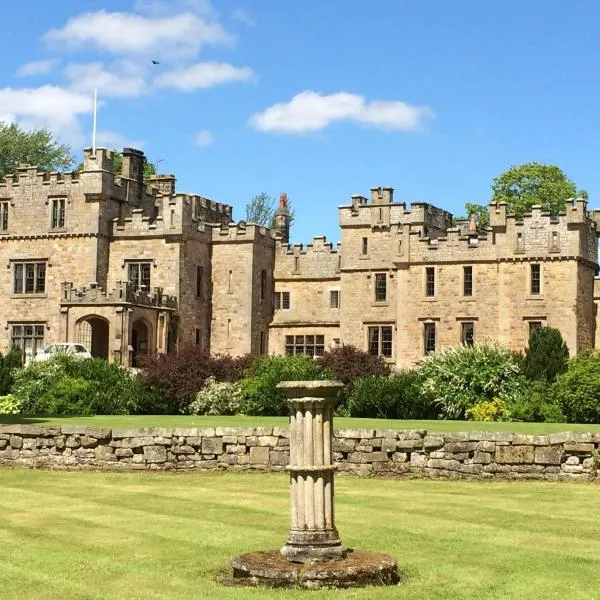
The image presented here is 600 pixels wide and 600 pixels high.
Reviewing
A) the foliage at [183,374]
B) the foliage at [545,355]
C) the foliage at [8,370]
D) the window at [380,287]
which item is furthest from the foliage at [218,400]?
the window at [380,287]

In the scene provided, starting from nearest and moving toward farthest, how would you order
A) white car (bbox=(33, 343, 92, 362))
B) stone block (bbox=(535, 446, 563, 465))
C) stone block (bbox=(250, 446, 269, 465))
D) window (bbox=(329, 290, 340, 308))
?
1. stone block (bbox=(535, 446, 563, 465))
2. stone block (bbox=(250, 446, 269, 465))
3. white car (bbox=(33, 343, 92, 362))
4. window (bbox=(329, 290, 340, 308))

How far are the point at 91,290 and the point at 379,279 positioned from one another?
42.1 ft

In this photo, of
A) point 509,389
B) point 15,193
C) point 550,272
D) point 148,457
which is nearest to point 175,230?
point 15,193

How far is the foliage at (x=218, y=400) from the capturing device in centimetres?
3887

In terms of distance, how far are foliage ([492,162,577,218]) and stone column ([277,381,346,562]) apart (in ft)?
180

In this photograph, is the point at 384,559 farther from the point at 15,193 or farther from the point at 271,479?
the point at 15,193

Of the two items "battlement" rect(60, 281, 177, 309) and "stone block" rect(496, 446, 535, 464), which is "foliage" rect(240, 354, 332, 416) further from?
"stone block" rect(496, 446, 535, 464)

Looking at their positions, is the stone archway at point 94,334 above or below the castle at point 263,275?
below

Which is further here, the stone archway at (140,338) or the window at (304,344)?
the window at (304,344)

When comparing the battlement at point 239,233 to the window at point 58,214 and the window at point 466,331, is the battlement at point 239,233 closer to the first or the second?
the window at point 58,214

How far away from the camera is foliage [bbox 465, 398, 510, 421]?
35125 millimetres

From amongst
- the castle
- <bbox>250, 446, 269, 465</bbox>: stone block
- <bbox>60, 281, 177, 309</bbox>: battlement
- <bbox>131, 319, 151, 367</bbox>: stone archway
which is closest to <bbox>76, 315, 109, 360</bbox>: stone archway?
the castle

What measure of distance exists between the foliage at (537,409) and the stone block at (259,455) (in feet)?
44.6

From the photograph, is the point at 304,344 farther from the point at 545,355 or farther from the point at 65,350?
the point at 545,355
